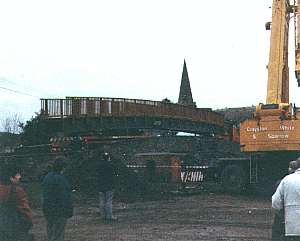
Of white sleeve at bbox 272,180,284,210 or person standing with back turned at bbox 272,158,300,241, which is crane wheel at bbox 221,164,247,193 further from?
person standing with back turned at bbox 272,158,300,241

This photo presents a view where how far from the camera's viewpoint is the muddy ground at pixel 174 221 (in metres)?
12.1

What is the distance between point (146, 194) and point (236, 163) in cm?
391

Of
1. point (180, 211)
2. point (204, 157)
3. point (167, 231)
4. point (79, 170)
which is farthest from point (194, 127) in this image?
point (167, 231)

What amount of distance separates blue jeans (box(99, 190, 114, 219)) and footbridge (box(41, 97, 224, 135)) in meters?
19.5

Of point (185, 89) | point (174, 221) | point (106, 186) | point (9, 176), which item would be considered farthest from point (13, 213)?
point (185, 89)

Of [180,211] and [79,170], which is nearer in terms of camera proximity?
[180,211]

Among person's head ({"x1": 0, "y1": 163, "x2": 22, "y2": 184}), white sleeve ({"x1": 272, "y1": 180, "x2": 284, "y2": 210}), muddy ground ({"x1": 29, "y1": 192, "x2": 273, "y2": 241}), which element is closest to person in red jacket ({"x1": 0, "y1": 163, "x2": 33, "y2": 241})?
person's head ({"x1": 0, "y1": 163, "x2": 22, "y2": 184})

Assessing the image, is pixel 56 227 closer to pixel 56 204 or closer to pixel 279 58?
pixel 56 204

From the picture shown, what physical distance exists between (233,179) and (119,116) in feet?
50.0

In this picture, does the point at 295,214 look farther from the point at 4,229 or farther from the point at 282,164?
the point at 282,164

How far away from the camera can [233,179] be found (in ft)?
75.7

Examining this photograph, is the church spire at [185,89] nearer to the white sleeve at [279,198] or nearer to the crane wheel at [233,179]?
the crane wheel at [233,179]

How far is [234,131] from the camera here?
2314 centimetres

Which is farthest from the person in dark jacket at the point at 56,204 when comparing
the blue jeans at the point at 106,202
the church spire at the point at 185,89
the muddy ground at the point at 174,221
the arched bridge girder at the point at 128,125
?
the church spire at the point at 185,89
